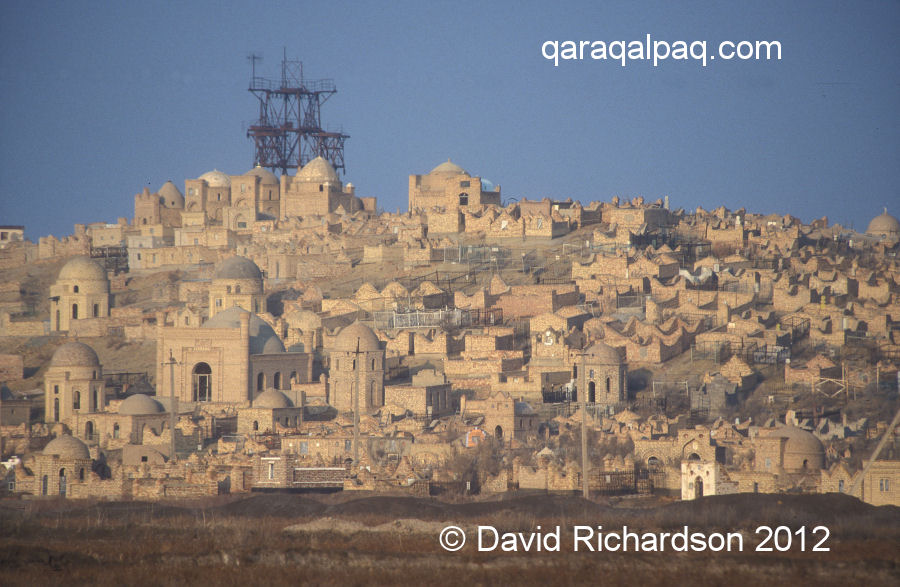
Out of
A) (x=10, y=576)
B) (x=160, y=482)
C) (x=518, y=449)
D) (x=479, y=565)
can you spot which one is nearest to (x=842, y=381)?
(x=518, y=449)

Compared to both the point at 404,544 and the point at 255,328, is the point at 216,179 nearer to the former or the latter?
the point at 255,328

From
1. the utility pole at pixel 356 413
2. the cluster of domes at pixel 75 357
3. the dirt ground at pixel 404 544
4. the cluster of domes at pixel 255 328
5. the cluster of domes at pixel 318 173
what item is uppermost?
the cluster of domes at pixel 318 173

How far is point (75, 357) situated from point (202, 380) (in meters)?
3.85

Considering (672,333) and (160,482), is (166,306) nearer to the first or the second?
(672,333)

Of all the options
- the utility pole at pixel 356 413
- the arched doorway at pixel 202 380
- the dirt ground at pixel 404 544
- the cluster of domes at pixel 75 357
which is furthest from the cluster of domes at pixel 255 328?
the dirt ground at pixel 404 544

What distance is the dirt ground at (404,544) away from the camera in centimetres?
2667

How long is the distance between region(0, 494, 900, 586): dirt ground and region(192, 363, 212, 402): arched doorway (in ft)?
63.9

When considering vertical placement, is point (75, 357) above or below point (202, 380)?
above

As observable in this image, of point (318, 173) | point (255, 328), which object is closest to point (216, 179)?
point (318, 173)

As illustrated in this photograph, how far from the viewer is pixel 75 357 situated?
181 feet

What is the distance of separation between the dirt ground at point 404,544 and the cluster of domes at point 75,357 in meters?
19.3

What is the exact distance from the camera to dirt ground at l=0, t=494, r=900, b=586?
87.5 feet

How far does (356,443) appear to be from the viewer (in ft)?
145

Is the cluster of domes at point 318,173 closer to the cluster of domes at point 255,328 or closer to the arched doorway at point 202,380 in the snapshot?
the cluster of domes at point 255,328
